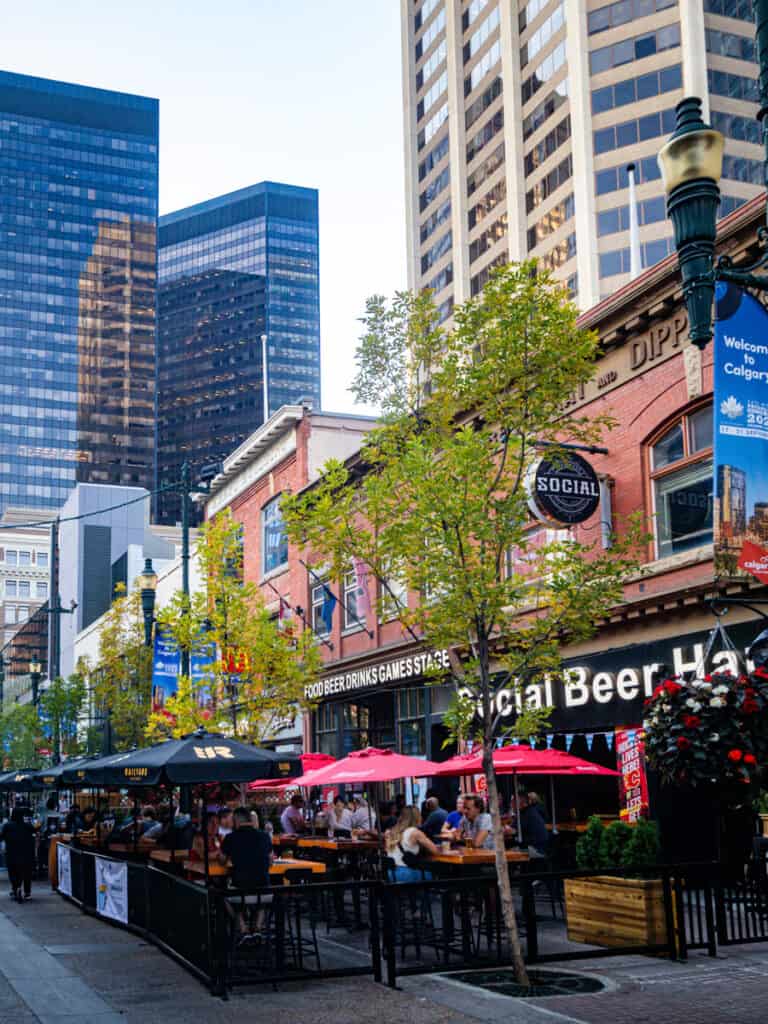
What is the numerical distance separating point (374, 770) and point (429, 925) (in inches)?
276

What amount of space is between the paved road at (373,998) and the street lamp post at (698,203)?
235 inches

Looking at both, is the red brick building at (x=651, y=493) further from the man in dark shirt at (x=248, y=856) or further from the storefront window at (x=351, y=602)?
the storefront window at (x=351, y=602)

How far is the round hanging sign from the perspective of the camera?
2030cm

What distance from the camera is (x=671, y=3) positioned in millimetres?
73562

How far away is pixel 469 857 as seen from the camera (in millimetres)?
15266

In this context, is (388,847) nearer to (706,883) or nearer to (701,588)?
(706,883)

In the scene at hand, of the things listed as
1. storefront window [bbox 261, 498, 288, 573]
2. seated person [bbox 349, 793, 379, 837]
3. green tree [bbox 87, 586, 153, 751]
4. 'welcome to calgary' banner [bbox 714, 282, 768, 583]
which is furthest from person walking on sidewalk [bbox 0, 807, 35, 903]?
storefront window [bbox 261, 498, 288, 573]

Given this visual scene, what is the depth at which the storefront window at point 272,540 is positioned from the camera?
40.4m

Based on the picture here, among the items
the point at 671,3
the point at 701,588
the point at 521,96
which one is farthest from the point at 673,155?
the point at 521,96

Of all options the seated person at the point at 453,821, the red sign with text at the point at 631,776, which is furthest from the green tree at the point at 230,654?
the red sign with text at the point at 631,776

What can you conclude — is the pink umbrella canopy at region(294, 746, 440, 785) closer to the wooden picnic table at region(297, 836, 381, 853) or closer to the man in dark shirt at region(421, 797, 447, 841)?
the man in dark shirt at region(421, 797, 447, 841)

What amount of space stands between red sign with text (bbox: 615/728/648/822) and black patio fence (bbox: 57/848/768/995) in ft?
18.9

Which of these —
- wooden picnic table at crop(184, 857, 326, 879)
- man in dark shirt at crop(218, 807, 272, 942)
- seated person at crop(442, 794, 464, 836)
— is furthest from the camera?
seated person at crop(442, 794, 464, 836)

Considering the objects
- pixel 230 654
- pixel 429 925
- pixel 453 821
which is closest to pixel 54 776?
pixel 230 654
